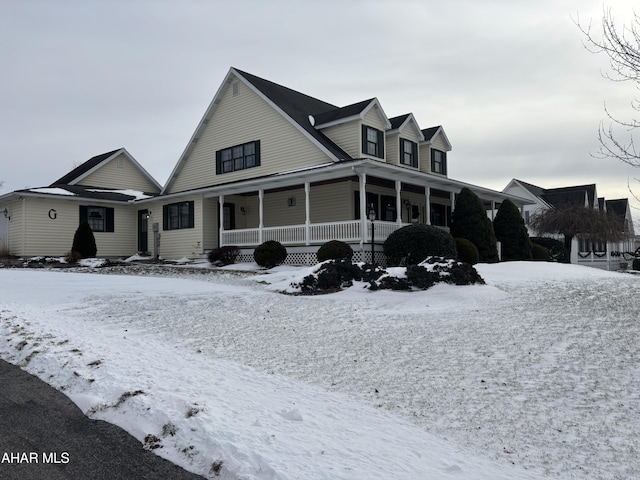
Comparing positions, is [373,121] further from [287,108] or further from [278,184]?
[278,184]

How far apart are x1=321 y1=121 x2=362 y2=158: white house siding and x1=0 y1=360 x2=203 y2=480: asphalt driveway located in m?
17.2

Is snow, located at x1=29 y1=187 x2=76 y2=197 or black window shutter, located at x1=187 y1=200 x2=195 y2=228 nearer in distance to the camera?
snow, located at x1=29 y1=187 x2=76 y2=197

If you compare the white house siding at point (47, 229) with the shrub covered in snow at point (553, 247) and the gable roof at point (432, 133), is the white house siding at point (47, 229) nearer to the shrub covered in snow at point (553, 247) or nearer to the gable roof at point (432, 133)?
the gable roof at point (432, 133)

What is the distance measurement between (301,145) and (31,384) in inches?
658

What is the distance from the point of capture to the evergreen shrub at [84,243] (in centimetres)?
2177

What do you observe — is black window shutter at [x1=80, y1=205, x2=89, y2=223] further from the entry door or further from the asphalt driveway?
the asphalt driveway

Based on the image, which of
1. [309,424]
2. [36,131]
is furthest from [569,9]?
[36,131]

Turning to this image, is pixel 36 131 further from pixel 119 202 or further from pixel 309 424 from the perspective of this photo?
pixel 309 424

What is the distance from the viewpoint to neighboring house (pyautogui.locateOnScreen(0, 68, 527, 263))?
767 inches

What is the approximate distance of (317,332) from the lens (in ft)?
24.6

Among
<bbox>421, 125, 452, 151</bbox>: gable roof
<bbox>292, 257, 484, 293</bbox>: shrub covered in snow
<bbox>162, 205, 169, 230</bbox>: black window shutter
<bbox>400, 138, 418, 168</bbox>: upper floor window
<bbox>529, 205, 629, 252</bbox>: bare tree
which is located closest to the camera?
<bbox>292, 257, 484, 293</bbox>: shrub covered in snow

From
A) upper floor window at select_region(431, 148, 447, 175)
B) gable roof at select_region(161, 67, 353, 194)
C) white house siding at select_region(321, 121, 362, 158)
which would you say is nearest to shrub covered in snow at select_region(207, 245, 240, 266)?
gable roof at select_region(161, 67, 353, 194)

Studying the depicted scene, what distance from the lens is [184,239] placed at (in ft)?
76.0

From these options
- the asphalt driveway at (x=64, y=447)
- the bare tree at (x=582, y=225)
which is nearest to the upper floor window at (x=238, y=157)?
the asphalt driveway at (x=64, y=447)
